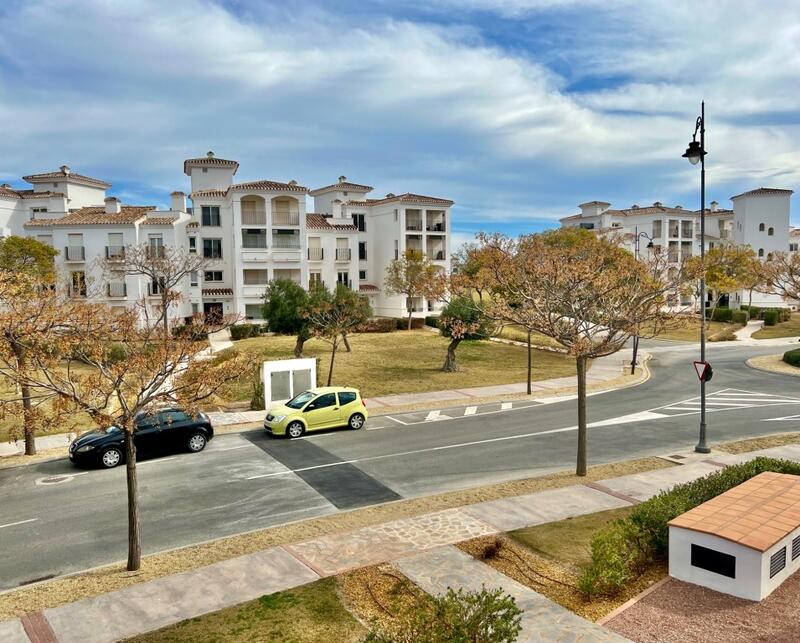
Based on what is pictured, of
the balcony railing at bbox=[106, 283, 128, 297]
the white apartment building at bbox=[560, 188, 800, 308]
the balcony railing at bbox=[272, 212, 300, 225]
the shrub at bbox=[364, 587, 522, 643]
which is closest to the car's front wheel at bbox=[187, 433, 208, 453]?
the shrub at bbox=[364, 587, 522, 643]

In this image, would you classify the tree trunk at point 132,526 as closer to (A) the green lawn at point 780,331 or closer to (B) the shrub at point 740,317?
(A) the green lawn at point 780,331


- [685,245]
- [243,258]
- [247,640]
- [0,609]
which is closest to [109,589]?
[0,609]

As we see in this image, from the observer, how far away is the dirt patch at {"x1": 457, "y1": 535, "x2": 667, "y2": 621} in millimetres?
8406

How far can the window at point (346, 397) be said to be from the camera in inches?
840

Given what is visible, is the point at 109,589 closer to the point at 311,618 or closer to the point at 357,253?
the point at 311,618

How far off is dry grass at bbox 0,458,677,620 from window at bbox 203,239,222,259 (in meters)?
43.6

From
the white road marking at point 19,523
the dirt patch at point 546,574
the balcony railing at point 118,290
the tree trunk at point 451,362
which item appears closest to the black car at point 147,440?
the white road marking at point 19,523

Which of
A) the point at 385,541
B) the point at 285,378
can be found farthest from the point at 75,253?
the point at 385,541

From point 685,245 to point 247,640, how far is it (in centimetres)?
8132

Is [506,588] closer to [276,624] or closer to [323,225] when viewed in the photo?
[276,624]

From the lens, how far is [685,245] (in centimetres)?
7819

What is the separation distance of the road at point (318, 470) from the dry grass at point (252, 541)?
2.15 ft

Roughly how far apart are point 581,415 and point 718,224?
3098 inches

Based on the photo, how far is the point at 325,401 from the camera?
21062 millimetres
